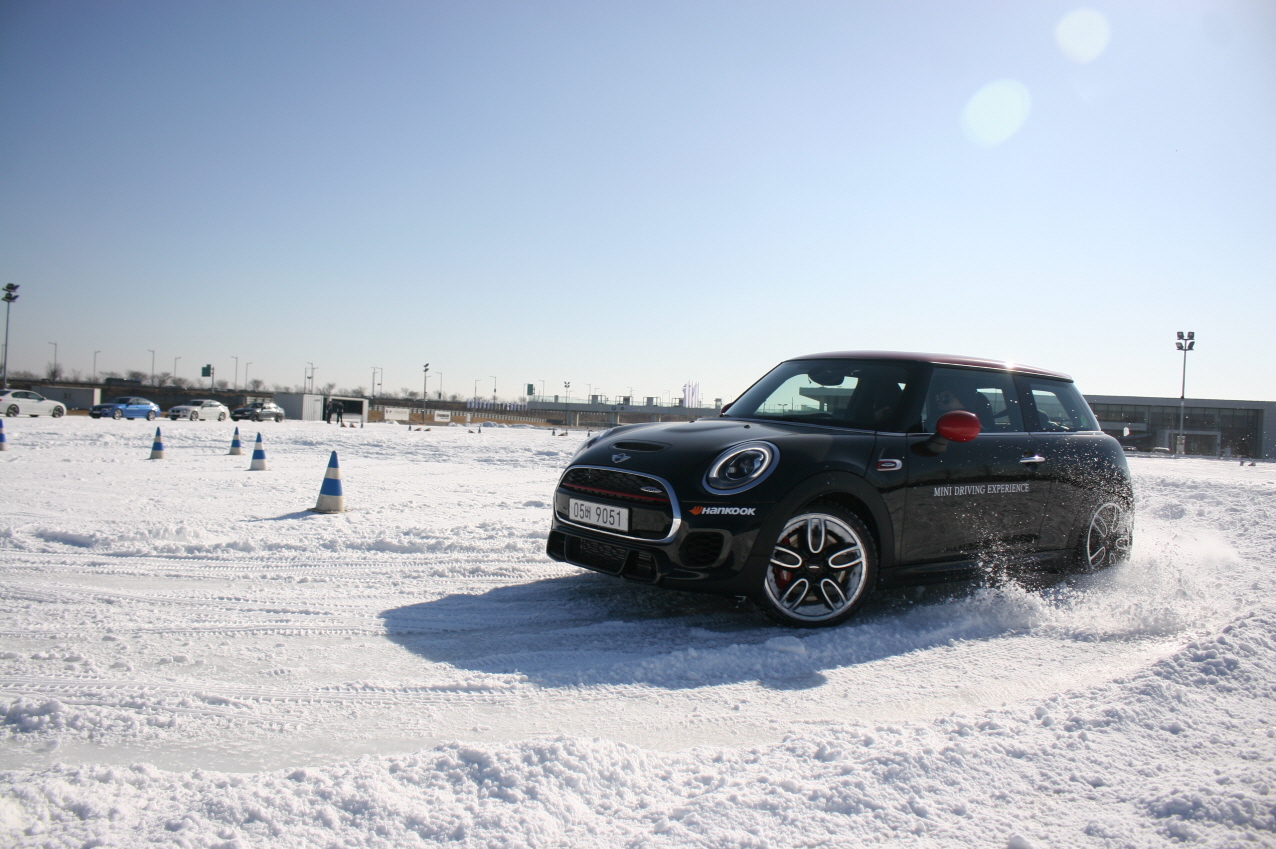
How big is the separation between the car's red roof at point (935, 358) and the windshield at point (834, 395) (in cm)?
6

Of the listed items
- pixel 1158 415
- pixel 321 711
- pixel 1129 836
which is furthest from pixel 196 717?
pixel 1158 415

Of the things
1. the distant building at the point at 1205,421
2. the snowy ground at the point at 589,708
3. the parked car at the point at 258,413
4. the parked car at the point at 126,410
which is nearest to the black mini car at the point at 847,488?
the snowy ground at the point at 589,708

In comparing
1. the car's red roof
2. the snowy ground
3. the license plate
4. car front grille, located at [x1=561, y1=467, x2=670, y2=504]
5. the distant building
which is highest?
the distant building

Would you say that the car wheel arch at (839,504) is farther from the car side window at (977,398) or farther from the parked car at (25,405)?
the parked car at (25,405)

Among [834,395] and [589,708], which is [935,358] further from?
[589,708]

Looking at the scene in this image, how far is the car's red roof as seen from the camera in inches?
188

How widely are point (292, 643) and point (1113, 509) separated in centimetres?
548

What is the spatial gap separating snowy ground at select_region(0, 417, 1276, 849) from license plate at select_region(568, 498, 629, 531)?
1.75 feet

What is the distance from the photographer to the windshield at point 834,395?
178 inches

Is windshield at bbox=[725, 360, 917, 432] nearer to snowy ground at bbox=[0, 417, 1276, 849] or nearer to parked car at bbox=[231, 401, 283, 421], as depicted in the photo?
snowy ground at bbox=[0, 417, 1276, 849]

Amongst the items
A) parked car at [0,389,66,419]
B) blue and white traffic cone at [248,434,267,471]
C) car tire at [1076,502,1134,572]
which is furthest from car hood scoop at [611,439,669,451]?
parked car at [0,389,66,419]

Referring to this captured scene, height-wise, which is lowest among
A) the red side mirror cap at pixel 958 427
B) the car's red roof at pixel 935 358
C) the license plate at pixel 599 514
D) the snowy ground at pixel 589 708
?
the snowy ground at pixel 589 708

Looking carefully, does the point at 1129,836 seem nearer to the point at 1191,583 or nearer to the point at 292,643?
the point at 292,643

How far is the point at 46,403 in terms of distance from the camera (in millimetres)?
33625
